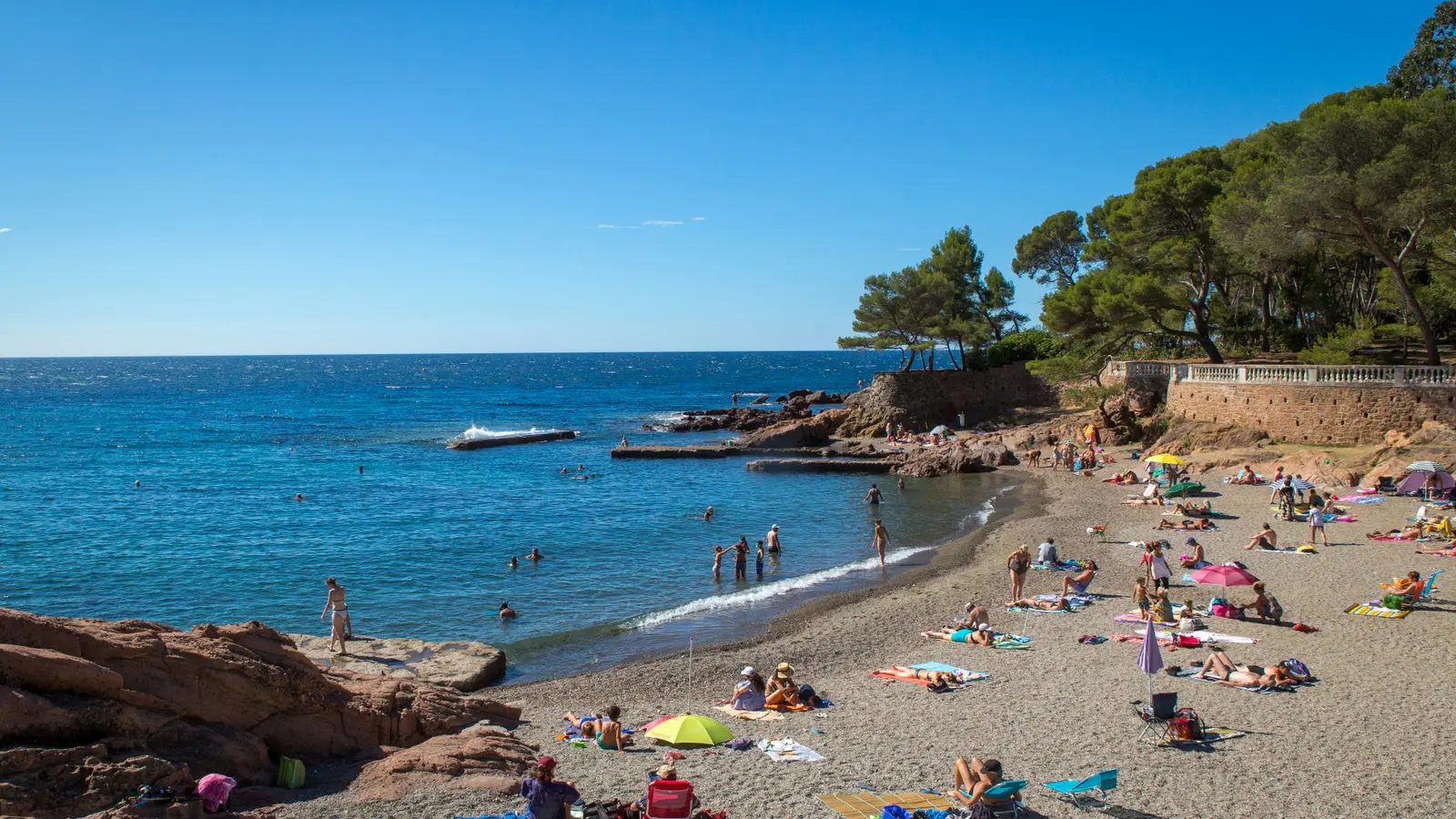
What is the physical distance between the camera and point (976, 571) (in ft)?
74.4

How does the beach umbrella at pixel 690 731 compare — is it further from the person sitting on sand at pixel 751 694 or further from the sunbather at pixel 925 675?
the sunbather at pixel 925 675

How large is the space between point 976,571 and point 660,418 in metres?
51.8

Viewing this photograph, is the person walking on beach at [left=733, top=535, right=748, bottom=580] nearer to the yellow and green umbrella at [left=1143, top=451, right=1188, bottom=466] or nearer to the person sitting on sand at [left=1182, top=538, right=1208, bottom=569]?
the person sitting on sand at [left=1182, top=538, right=1208, bottom=569]

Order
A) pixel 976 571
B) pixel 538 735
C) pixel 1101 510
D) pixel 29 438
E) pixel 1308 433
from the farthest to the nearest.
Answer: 1. pixel 29 438
2. pixel 1308 433
3. pixel 1101 510
4. pixel 976 571
5. pixel 538 735

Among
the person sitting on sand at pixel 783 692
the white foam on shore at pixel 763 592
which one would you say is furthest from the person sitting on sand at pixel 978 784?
the white foam on shore at pixel 763 592

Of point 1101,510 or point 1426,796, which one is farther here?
point 1101,510

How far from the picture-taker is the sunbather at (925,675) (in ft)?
46.9

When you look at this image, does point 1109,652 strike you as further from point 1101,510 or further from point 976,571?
point 1101,510

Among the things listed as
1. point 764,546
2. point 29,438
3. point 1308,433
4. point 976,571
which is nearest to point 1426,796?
point 976,571

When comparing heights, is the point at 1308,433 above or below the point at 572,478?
above

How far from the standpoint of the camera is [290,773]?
32.0 ft

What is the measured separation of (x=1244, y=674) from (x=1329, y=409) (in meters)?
21.1

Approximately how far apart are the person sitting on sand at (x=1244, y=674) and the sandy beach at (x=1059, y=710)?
0.84 feet

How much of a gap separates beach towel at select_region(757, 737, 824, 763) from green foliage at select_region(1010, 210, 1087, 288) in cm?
5746
